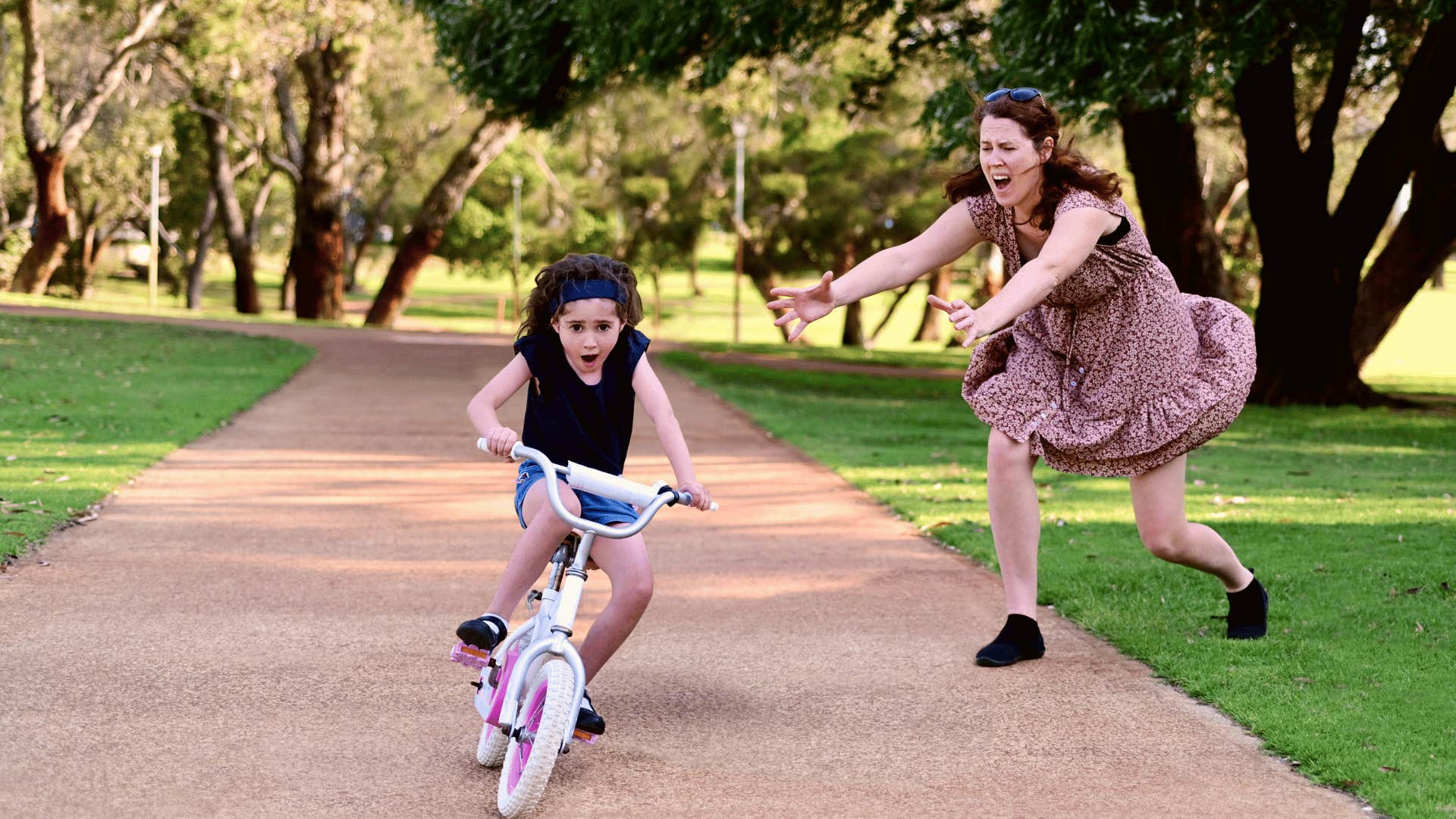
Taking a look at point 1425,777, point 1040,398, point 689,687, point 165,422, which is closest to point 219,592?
point 689,687

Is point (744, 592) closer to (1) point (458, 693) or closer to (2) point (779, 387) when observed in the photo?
(1) point (458, 693)

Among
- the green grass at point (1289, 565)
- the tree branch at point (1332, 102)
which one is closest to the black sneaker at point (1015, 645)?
the green grass at point (1289, 565)

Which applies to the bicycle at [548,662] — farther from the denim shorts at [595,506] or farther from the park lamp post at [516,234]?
the park lamp post at [516,234]

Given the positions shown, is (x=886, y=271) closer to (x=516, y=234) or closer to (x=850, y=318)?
(x=850, y=318)

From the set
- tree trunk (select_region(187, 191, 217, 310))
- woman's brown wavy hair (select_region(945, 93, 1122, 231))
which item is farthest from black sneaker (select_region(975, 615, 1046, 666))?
tree trunk (select_region(187, 191, 217, 310))

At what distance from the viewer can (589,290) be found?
13.6 ft

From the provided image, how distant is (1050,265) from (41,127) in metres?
33.1

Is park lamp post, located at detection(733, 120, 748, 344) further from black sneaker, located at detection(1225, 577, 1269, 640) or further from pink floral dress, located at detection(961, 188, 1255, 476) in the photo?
pink floral dress, located at detection(961, 188, 1255, 476)

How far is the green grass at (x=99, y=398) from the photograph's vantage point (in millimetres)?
8836

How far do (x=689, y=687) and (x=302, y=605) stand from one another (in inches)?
75.9

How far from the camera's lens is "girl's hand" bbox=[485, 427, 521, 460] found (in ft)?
12.8

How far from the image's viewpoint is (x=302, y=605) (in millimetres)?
6359

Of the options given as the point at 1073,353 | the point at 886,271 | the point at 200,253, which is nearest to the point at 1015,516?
the point at 1073,353

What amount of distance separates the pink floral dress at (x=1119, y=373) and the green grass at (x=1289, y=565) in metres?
0.81
